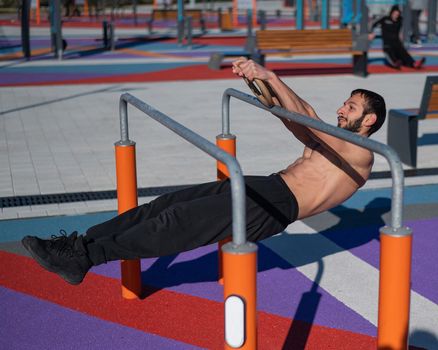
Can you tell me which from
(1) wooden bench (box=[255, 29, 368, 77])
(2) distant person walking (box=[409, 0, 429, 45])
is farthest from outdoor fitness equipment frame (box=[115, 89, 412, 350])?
(2) distant person walking (box=[409, 0, 429, 45])

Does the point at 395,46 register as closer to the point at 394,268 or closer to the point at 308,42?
the point at 308,42

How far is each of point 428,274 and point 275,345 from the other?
4.70 feet

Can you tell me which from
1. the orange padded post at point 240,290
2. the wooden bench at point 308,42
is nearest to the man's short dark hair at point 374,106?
the orange padded post at point 240,290

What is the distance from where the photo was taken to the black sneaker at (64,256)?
3650 mm

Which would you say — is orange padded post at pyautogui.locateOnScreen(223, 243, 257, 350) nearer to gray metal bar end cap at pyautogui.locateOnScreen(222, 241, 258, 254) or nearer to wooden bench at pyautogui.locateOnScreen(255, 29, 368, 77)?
gray metal bar end cap at pyautogui.locateOnScreen(222, 241, 258, 254)

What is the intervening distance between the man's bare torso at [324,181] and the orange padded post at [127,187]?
87 centimetres

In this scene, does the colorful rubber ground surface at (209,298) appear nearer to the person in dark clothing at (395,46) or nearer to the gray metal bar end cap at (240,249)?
the gray metal bar end cap at (240,249)

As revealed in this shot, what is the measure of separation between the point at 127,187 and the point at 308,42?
41.5 ft

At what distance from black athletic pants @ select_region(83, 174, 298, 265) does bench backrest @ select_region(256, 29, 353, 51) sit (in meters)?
12.3

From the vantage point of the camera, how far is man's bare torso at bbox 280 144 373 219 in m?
3.98

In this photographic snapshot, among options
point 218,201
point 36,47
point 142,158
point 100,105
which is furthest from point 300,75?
point 218,201

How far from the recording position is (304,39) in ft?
53.8

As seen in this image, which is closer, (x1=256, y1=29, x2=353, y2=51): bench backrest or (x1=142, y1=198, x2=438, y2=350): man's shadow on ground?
(x1=142, y1=198, x2=438, y2=350): man's shadow on ground

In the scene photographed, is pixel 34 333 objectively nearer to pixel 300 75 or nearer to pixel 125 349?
pixel 125 349
